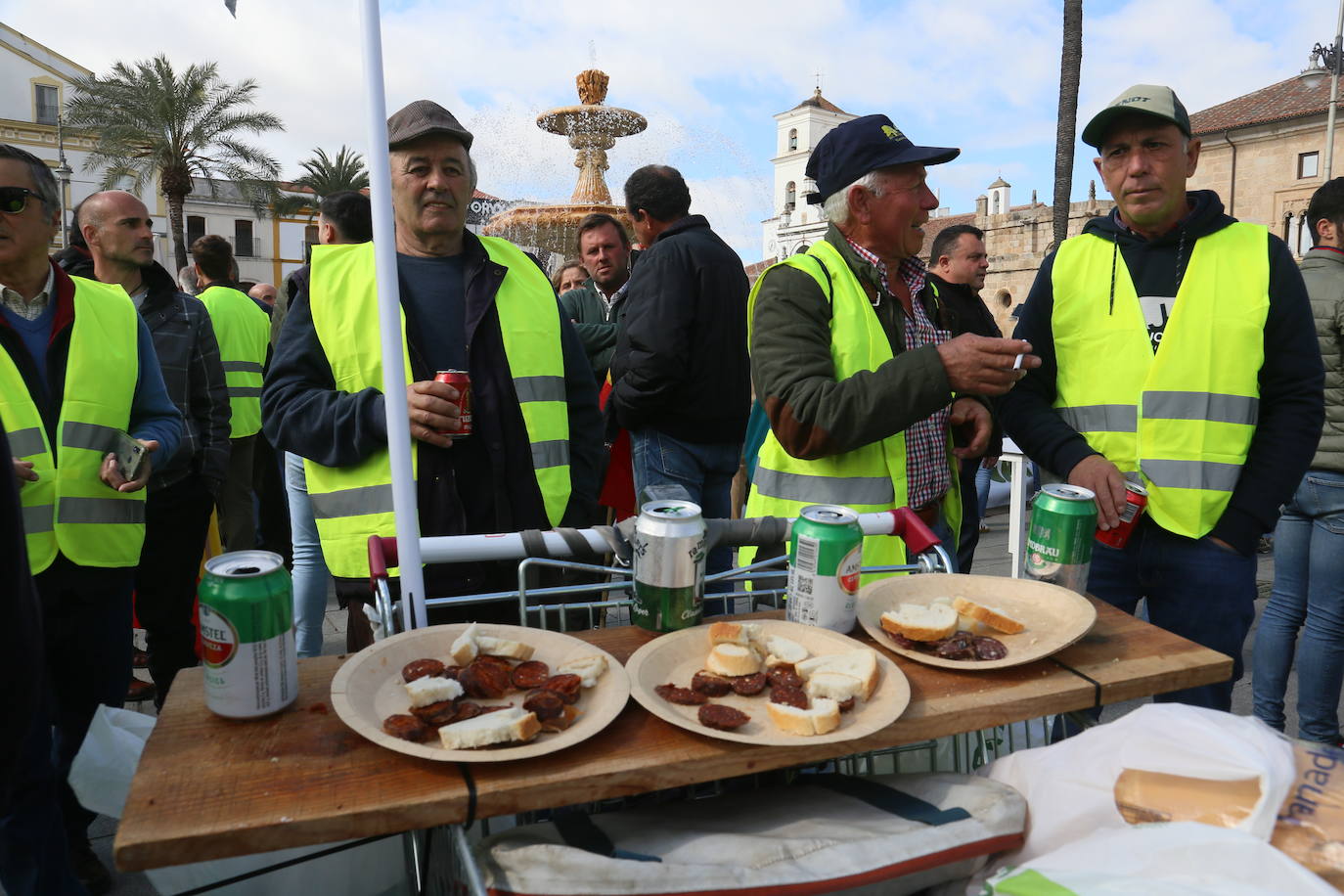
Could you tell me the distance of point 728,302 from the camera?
440 cm


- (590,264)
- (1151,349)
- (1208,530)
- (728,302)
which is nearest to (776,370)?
(1151,349)

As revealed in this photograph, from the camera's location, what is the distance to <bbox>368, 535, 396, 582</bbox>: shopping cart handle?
1.77m

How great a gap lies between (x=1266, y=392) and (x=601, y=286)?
422 cm

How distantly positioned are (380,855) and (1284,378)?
9.13 feet

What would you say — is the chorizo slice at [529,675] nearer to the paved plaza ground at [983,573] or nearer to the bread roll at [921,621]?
the bread roll at [921,621]

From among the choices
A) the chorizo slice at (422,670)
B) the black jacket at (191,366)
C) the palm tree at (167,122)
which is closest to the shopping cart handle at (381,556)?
the chorizo slice at (422,670)

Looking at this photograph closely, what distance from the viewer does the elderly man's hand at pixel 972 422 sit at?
2.74 metres

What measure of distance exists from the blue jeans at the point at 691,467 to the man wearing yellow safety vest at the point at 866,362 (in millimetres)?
1685

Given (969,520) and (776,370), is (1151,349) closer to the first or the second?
(776,370)

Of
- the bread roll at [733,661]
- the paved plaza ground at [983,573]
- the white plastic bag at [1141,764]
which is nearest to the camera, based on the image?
the white plastic bag at [1141,764]

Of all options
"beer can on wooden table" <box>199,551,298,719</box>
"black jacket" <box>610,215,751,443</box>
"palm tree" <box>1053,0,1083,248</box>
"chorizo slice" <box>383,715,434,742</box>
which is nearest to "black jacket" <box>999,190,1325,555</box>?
"black jacket" <box>610,215,751,443</box>

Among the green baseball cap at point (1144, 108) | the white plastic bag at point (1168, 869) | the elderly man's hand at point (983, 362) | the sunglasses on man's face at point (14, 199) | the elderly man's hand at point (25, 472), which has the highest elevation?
the green baseball cap at point (1144, 108)

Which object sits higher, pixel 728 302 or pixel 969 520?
pixel 728 302

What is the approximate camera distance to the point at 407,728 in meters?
1.38
